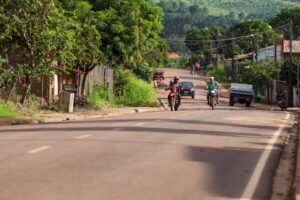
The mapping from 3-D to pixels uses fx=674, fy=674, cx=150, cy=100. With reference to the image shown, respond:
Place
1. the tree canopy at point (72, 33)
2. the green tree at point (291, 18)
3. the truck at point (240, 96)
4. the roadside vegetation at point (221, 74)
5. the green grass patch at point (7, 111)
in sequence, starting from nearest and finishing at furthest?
the green grass patch at point (7, 111)
the tree canopy at point (72, 33)
the truck at point (240, 96)
the roadside vegetation at point (221, 74)
the green tree at point (291, 18)

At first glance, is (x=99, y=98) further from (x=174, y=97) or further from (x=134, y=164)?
(x=134, y=164)

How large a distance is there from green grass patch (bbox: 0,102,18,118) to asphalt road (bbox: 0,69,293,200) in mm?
4780

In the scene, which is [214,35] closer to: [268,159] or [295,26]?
[295,26]

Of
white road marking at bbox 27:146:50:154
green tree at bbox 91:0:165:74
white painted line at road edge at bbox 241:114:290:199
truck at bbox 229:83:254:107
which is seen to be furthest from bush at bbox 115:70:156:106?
white road marking at bbox 27:146:50:154

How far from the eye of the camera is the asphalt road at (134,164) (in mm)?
9750

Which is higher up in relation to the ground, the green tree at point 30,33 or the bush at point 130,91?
the green tree at point 30,33

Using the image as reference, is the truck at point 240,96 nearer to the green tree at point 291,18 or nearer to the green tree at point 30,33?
the green tree at point 30,33

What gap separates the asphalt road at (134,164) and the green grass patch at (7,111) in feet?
15.7

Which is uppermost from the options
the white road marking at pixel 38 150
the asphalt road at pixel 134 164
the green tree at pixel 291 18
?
the green tree at pixel 291 18

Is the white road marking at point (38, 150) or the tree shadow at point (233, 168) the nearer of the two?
the tree shadow at point (233, 168)

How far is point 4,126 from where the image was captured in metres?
22.2

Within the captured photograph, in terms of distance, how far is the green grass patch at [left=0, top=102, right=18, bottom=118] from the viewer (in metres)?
24.8

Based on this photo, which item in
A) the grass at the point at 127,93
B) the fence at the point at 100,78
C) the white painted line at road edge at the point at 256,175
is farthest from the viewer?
the grass at the point at 127,93

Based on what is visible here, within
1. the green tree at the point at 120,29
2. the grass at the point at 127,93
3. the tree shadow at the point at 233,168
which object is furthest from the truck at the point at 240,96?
the tree shadow at the point at 233,168
